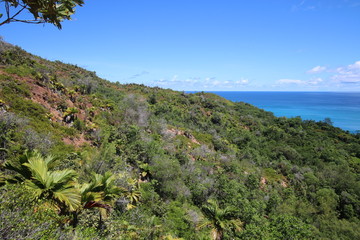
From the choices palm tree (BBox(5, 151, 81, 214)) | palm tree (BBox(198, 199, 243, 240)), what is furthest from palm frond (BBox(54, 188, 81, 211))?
palm tree (BBox(198, 199, 243, 240))

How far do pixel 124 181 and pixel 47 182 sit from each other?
440 centimetres

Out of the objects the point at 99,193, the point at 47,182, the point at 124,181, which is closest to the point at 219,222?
the point at 124,181

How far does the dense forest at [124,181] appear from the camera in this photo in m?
5.34

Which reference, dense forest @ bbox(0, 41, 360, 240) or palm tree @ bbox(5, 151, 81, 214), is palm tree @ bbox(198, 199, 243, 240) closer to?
dense forest @ bbox(0, 41, 360, 240)

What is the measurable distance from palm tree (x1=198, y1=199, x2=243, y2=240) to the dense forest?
62 mm

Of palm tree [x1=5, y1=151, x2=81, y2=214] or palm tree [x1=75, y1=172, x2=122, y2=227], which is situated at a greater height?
palm tree [x1=5, y1=151, x2=81, y2=214]

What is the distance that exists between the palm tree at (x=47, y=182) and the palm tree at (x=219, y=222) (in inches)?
332

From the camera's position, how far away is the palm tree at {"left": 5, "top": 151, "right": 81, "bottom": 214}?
17.2 feet

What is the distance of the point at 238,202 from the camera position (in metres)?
14.4

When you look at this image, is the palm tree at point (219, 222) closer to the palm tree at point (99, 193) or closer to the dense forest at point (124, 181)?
the dense forest at point (124, 181)

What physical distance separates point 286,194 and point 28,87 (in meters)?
27.3

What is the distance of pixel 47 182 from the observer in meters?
5.32

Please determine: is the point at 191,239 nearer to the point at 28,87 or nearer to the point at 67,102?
the point at 67,102

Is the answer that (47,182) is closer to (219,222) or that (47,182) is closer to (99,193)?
(99,193)
